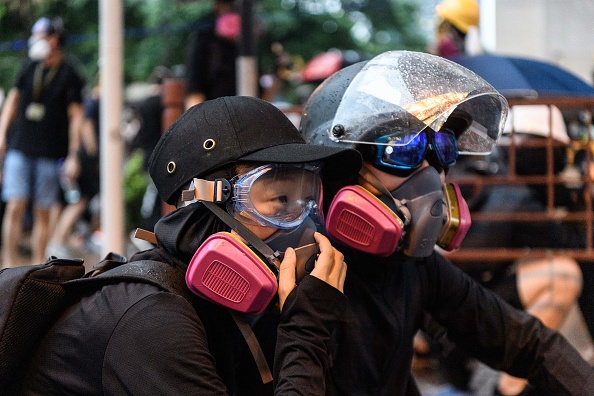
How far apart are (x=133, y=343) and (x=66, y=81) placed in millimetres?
5931

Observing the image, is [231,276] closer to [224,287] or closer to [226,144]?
[224,287]

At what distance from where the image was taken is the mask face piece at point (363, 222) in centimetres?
282

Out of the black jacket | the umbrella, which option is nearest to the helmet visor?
the black jacket

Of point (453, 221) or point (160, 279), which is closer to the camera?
point (160, 279)

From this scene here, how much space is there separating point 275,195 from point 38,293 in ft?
2.17

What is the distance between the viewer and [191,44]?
6.80 meters

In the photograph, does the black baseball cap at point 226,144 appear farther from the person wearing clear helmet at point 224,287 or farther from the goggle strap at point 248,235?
the goggle strap at point 248,235

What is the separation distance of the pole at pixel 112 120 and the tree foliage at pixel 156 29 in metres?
13.0

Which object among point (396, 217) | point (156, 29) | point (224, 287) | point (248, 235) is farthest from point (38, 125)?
point (156, 29)

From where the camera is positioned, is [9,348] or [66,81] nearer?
[9,348]

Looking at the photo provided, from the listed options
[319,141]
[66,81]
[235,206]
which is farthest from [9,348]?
[66,81]

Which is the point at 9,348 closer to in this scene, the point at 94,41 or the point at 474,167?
the point at 474,167

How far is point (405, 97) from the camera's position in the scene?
9.37 ft

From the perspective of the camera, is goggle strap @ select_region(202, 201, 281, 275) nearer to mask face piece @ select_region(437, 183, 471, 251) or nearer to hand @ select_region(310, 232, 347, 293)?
hand @ select_region(310, 232, 347, 293)
